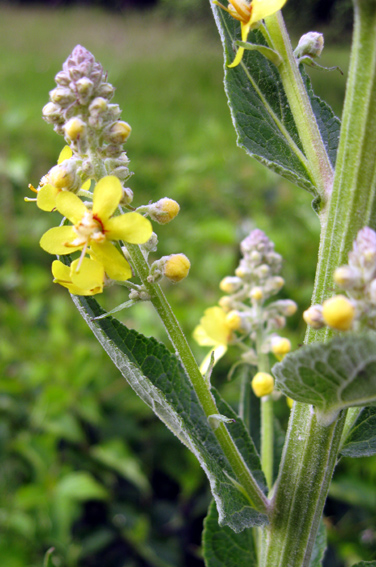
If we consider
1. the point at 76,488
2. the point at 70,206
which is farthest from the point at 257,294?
the point at 76,488

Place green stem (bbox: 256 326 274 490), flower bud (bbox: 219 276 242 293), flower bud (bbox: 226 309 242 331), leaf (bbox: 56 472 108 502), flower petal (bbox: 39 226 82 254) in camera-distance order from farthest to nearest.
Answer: leaf (bbox: 56 472 108 502), flower bud (bbox: 219 276 242 293), flower bud (bbox: 226 309 242 331), green stem (bbox: 256 326 274 490), flower petal (bbox: 39 226 82 254)

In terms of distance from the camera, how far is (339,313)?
2.06ft

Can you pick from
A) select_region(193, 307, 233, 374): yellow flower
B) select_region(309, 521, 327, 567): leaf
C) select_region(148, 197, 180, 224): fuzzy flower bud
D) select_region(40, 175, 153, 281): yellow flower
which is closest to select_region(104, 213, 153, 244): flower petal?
select_region(40, 175, 153, 281): yellow flower

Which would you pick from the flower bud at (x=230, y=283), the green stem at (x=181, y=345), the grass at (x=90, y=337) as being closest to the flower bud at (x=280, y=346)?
the flower bud at (x=230, y=283)

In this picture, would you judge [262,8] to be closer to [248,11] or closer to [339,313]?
[248,11]

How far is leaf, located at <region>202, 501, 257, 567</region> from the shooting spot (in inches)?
39.6

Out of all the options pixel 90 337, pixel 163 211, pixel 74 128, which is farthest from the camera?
pixel 90 337

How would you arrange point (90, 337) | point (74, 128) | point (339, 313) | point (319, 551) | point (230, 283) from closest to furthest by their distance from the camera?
point (339, 313)
point (74, 128)
point (319, 551)
point (230, 283)
point (90, 337)

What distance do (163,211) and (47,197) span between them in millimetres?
184

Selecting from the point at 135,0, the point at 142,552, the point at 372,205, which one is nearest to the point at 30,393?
the point at 142,552

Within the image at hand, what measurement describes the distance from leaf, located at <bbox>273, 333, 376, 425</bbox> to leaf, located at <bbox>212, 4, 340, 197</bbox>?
36 centimetres

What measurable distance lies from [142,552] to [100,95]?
2.02 metres

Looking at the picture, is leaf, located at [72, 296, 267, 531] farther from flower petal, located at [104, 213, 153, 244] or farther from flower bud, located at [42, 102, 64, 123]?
flower bud, located at [42, 102, 64, 123]

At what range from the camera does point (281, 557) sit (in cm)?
85
